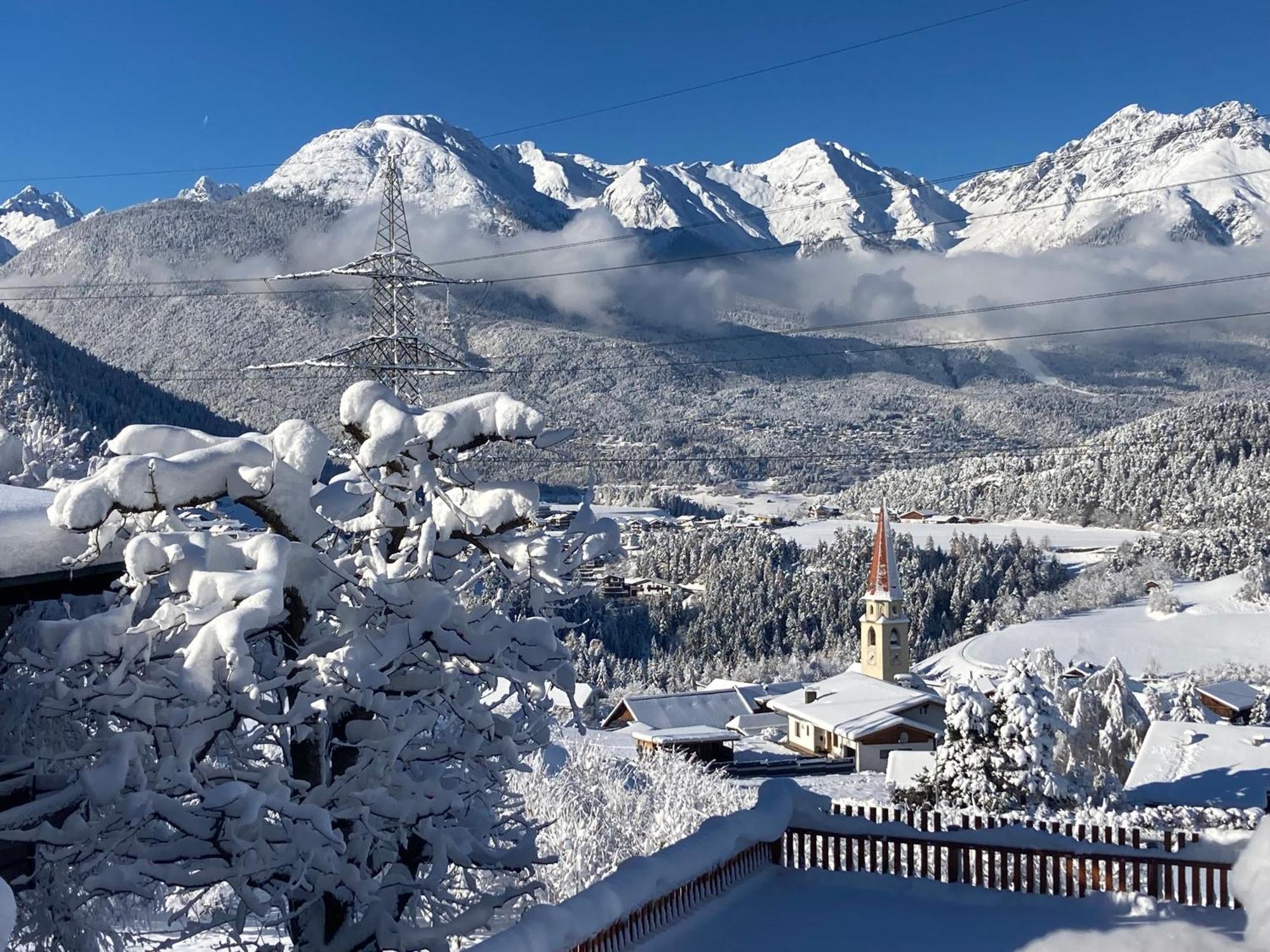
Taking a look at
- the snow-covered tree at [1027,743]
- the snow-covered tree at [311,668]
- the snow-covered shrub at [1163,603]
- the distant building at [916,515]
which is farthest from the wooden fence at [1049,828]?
the distant building at [916,515]

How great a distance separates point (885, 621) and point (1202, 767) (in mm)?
34322

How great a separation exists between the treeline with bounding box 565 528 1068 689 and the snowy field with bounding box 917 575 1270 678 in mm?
13425

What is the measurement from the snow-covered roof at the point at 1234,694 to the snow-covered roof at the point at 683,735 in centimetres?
2305

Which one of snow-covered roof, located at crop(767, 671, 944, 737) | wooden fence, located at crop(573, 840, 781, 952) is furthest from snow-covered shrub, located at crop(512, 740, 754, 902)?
snow-covered roof, located at crop(767, 671, 944, 737)

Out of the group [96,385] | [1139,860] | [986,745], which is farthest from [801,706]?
[96,385]

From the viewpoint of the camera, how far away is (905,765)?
35781 millimetres

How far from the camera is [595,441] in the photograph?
621 ft

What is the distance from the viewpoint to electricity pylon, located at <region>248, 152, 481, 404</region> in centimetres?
1638

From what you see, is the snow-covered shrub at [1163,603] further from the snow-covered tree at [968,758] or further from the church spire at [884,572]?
the snow-covered tree at [968,758]

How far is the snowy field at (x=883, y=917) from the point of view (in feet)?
25.6

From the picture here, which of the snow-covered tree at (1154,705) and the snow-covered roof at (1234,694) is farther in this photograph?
the snow-covered roof at (1234,694)

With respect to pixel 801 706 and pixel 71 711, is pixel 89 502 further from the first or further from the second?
pixel 801 706

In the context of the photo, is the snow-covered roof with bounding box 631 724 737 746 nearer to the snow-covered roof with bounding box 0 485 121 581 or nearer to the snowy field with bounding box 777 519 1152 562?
the snow-covered roof with bounding box 0 485 121 581

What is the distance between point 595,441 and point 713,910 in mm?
181484
